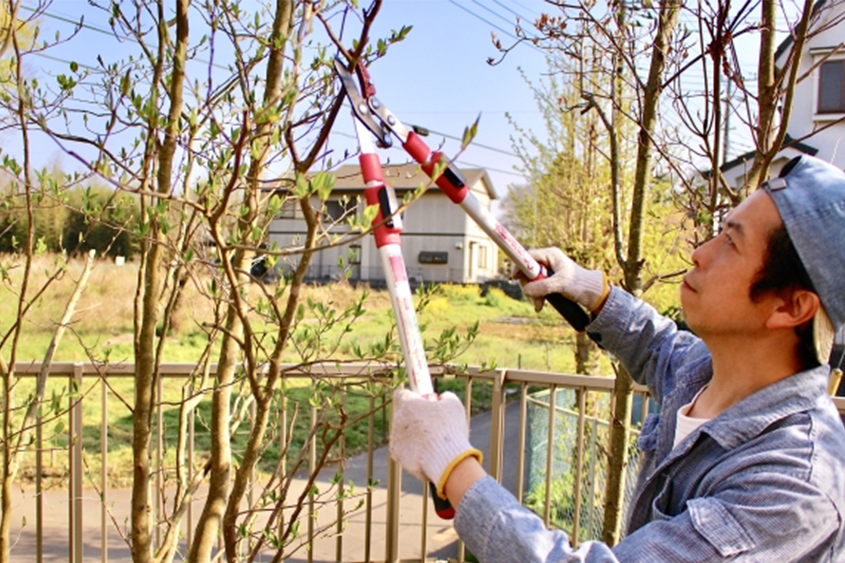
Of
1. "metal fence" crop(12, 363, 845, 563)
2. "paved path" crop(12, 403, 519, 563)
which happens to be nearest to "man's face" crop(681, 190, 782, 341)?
"metal fence" crop(12, 363, 845, 563)

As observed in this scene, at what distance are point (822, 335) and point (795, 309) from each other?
8cm

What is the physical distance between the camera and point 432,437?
1.17 m

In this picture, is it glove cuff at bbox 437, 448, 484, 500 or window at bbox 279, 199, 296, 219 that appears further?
window at bbox 279, 199, 296, 219

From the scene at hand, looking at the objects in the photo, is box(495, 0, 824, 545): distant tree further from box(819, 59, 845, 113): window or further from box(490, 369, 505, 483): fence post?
box(819, 59, 845, 113): window

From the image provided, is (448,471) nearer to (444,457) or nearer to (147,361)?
(444,457)

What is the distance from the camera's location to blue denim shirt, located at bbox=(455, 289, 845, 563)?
3.43 feet

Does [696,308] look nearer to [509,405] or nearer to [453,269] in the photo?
[509,405]

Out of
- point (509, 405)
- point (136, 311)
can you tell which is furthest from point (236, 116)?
point (509, 405)

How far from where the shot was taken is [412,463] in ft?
3.88

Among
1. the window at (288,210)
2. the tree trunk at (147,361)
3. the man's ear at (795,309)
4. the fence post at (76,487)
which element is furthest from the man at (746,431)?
the fence post at (76,487)

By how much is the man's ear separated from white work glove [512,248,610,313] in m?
0.60

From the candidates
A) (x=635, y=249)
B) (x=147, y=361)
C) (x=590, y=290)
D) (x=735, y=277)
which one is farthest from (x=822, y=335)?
(x=147, y=361)

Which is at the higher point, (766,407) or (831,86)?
(831,86)

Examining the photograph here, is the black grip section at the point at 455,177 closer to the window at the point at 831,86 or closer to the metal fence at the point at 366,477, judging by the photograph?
the metal fence at the point at 366,477
